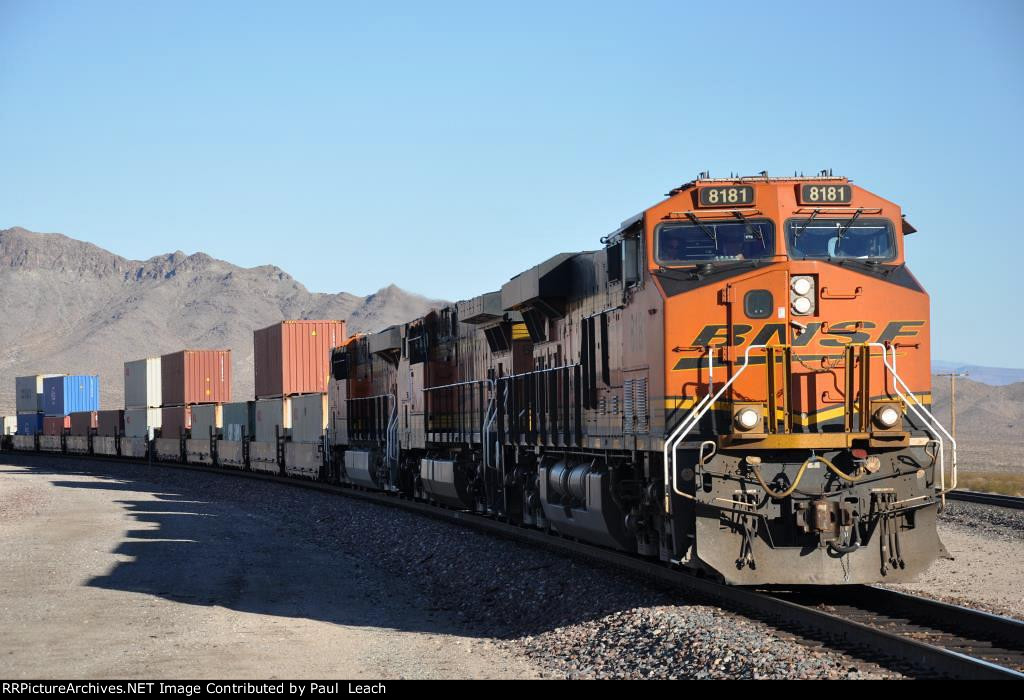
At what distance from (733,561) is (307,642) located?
4.18 m

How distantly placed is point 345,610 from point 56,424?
198 feet

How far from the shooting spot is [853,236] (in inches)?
477

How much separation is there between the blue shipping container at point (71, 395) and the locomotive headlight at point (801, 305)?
204 ft

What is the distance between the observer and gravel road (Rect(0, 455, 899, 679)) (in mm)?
9945

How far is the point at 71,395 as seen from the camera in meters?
68.8

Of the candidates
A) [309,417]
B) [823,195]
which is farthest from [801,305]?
[309,417]

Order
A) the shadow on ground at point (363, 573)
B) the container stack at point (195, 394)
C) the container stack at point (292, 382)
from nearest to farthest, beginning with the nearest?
the shadow on ground at point (363, 573), the container stack at point (292, 382), the container stack at point (195, 394)

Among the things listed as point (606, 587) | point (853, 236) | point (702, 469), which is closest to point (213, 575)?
point (606, 587)

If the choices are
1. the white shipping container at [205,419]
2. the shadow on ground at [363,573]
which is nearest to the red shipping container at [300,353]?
the white shipping container at [205,419]

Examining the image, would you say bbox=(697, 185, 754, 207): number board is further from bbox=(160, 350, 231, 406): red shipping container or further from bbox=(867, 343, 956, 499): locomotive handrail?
bbox=(160, 350, 231, 406): red shipping container

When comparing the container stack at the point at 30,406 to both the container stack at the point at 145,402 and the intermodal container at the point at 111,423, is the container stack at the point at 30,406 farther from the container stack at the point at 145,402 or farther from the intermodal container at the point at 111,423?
the container stack at the point at 145,402

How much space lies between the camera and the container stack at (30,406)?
72.3 meters

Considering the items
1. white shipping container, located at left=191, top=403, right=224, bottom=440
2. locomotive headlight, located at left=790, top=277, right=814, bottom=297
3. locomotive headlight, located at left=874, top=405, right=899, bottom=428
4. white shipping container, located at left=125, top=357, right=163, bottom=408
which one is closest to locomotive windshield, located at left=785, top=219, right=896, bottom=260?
locomotive headlight, located at left=790, top=277, right=814, bottom=297

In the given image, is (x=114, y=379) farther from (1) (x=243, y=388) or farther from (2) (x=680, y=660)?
(2) (x=680, y=660)
